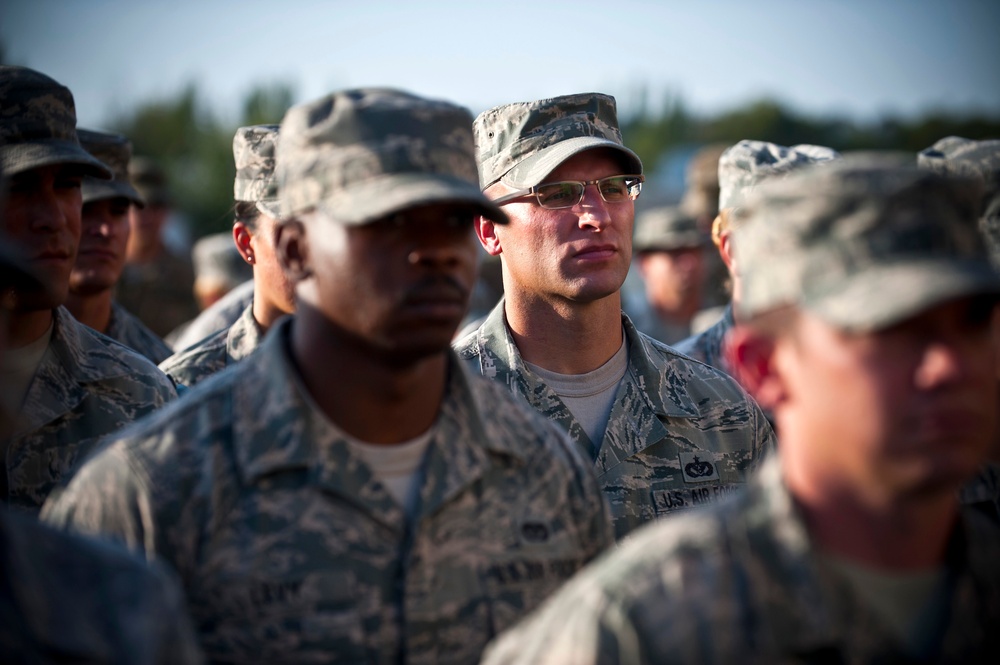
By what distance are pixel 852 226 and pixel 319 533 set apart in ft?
5.07

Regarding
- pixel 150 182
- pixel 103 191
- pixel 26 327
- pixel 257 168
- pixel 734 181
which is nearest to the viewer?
pixel 26 327

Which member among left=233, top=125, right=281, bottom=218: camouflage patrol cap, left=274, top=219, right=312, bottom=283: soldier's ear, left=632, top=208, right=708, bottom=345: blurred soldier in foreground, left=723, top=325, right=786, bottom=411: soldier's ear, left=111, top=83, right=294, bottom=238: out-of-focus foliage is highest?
left=274, top=219, right=312, bottom=283: soldier's ear

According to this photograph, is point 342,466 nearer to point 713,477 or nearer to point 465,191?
point 465,191

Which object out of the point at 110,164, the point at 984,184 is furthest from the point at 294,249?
the point at 110,164

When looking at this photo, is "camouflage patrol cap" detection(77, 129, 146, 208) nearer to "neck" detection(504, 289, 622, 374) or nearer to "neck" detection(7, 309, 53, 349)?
"neck" detection(7, 309, 53, 349)

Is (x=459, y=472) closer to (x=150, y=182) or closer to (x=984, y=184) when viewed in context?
(x=984, y=184)

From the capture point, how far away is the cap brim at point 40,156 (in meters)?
4.71

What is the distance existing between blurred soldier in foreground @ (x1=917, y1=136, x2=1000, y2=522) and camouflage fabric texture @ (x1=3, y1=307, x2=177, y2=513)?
11.2ft

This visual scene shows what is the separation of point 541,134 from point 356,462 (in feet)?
8.68

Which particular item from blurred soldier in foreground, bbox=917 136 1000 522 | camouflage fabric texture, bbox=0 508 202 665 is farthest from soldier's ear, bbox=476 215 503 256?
camouflage fabric texture, bbox=0 508 202 665

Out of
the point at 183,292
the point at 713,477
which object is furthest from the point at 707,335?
the point at 183,292

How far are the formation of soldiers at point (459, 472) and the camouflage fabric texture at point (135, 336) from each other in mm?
2229

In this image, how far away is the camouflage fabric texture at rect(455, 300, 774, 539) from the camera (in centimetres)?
464

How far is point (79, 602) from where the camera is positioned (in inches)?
96.3
